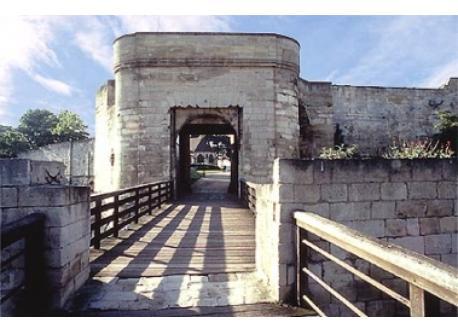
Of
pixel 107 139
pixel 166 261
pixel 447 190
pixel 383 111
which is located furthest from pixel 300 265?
pixel 383 111

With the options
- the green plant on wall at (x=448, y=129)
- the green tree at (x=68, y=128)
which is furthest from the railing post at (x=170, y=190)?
the green tree at (x=68, y=128)

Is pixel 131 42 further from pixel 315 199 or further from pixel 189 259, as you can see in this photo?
pixel 315 199

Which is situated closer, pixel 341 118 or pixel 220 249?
pixel 220 249

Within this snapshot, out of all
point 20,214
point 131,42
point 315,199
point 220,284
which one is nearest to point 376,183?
point 315,199

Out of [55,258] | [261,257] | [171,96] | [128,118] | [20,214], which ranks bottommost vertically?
[261,257]

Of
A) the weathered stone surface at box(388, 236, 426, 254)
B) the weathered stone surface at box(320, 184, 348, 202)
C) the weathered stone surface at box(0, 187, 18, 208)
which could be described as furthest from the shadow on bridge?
the weathered stone surface at box(388, 236, 426, 254)

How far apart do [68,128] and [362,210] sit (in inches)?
1756

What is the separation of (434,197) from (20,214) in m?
4.38

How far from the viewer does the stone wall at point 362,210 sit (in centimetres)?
312

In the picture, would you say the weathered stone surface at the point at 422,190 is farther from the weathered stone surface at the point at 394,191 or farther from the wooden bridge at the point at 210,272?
the wooden bridge at the point at 210,272

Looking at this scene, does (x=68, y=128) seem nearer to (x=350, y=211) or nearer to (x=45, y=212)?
(x=45, y=212)

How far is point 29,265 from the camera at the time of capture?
2.72m

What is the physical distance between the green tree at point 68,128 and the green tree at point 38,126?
83 cm

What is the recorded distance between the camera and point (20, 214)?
2805mm
